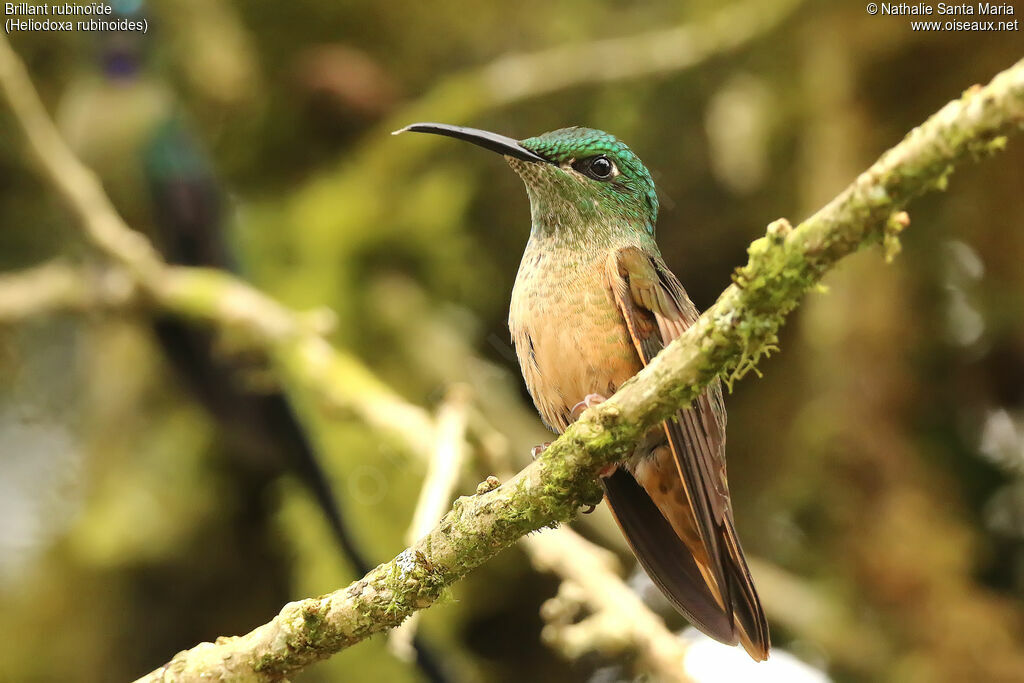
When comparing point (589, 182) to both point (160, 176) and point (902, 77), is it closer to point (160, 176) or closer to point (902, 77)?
point (902, 77)

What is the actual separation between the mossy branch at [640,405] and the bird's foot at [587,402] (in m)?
0.45

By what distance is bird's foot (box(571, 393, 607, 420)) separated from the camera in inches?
85.0

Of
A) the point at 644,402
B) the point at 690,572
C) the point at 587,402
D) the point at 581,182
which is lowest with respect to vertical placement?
the point at 644,402

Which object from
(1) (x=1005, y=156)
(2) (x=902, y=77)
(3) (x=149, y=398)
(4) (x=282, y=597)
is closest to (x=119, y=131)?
(3) (x=149, y=398)

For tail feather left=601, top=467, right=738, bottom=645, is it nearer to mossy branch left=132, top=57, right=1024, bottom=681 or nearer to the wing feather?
the wing feather

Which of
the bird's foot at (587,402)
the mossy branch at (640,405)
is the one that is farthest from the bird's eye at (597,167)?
the mossy branch at (640,405)

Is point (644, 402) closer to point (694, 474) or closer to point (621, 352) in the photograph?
point (694, 474)

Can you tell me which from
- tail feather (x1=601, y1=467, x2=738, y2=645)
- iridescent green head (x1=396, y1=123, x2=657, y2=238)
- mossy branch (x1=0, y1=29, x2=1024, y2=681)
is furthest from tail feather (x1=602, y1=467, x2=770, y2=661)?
iridescent green head (x1=396, y1=123, x2=657, y2=238)

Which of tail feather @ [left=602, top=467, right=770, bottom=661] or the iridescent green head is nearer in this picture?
tail feather @ [left=602, top=467, right=770, bottom=661]

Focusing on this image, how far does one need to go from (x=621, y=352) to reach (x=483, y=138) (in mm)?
559

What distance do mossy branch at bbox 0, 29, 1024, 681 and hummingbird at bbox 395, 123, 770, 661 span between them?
1.31 ft

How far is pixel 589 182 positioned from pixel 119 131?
19.1 ft

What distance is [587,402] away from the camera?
7.14 feet

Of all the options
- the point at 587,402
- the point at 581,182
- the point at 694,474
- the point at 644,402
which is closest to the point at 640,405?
the point at 644,402
